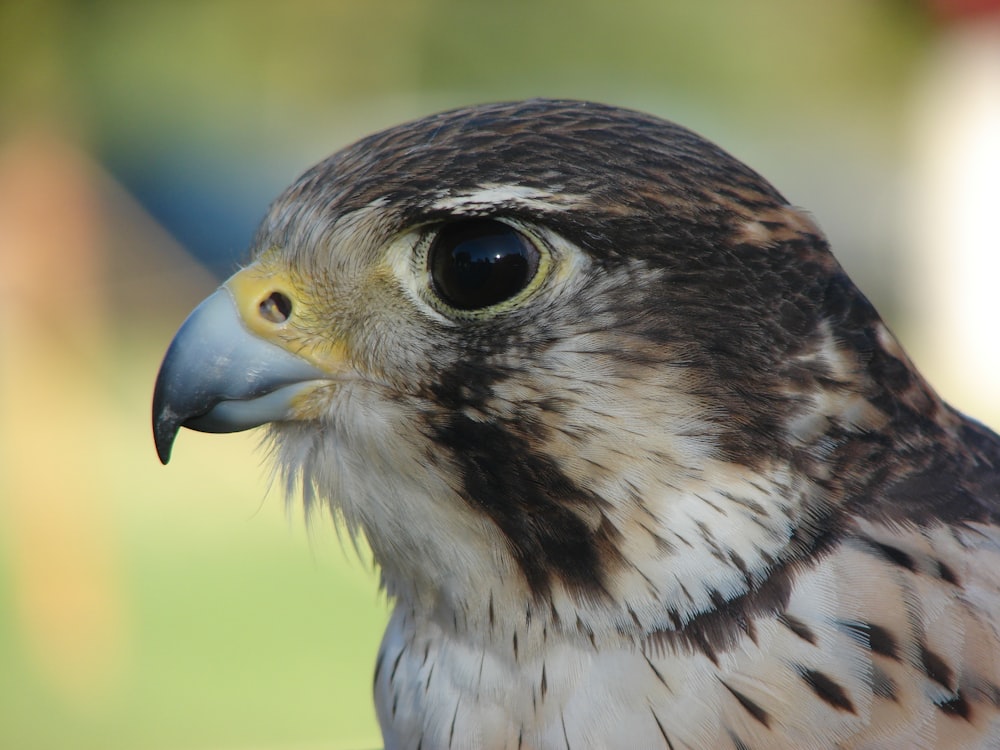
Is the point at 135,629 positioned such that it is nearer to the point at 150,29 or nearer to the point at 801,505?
the point at 801,505

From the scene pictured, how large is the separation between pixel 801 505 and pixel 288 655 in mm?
6389

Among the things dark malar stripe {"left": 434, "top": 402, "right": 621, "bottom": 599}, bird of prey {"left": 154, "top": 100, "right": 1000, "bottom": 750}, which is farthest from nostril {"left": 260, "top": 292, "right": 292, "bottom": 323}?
dark malar stripe {"left": 434, "top": 402, "right": 621, "bottom": 599}

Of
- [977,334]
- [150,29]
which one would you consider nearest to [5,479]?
[150,29]

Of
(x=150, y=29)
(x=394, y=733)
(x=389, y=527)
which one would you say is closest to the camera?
(x=389, y=527)

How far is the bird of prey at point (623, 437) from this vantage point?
63.9 inches

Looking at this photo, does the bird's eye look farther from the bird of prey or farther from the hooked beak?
the hooked beak

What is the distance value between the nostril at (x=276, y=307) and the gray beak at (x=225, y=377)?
0.04 meters

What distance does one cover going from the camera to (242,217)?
15039 millimetres

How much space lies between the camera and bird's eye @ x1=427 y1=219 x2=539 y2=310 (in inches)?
64.7

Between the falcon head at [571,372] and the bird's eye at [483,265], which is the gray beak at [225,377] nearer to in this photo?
the falcon head at [571,372]

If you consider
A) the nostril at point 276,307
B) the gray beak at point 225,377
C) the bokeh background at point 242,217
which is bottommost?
the bokeh background at point 242,217

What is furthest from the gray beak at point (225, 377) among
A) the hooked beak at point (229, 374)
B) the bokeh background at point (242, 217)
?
the bokeh background at point (242, 217)

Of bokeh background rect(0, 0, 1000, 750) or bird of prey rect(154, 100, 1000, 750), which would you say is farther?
bokeh background rect(0, 0, 1000, 750)

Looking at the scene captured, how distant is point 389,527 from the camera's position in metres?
1.80
